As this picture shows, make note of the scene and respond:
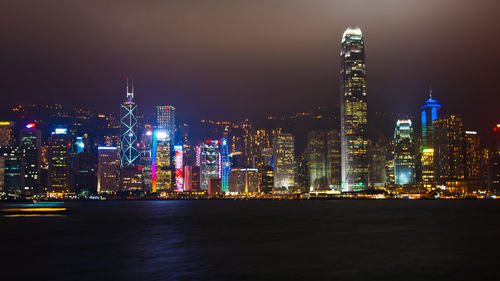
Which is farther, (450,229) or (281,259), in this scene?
(450,229)

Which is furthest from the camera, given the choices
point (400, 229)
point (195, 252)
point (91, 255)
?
point (400, 229)

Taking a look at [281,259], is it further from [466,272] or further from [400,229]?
[400,229]

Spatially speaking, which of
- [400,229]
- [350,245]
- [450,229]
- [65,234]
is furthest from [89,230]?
[450,229]

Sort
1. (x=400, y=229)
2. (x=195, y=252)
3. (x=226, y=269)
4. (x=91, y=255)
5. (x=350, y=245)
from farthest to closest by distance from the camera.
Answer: (x=400, y=229), (x=350, y=245), (x=195, y=252), (x=91, y=255), (x=226, y=269)

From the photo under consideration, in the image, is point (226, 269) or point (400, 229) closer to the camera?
point (226, 269)

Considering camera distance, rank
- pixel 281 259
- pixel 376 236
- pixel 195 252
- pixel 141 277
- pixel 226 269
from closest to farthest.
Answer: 1. pixel 141 277
2. pixel 226 269
3. pixel 281 259
4. pixel 195 252
5. pixel 376 236

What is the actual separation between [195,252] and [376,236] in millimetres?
26710

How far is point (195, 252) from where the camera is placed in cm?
5241

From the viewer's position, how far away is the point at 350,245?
5838cm

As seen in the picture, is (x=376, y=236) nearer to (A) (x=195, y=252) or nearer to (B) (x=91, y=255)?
(A) (x=195, y=252)

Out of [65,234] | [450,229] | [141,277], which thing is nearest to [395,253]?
[141,277]

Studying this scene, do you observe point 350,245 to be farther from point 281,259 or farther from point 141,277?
point 141,277

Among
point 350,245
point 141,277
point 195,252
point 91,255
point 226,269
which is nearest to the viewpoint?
point 141,277

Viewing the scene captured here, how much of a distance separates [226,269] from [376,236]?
3228 cm
